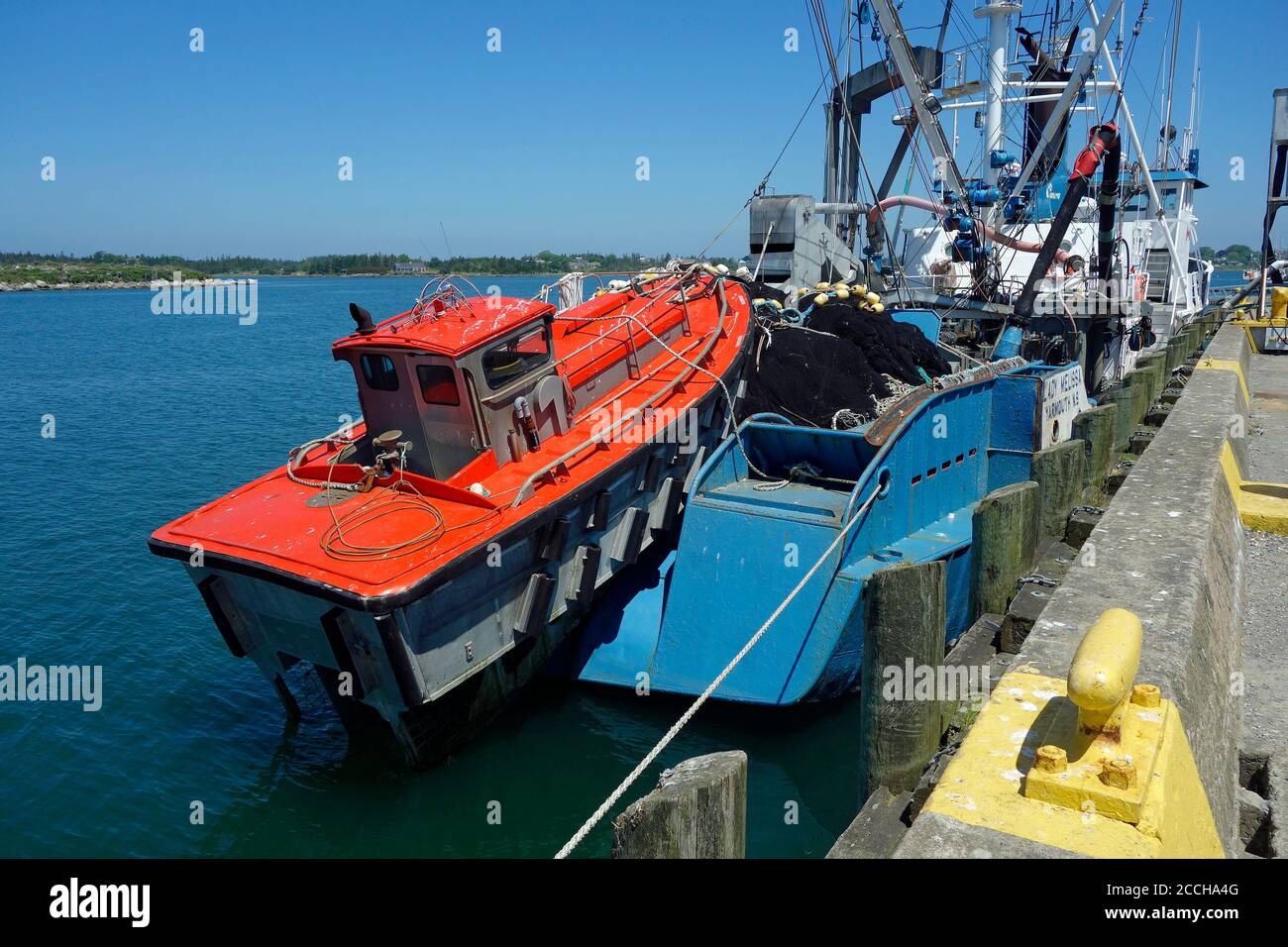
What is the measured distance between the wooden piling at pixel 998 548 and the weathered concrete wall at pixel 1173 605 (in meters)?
0.48

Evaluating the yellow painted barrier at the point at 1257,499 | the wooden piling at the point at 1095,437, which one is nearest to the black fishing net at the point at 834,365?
the wooden piling at the point at 1095,437

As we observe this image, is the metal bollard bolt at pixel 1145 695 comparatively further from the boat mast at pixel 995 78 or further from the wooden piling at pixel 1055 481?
the boat mast at pixel 995 78

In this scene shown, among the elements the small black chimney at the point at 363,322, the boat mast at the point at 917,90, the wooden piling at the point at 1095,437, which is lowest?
the wooden piling at the point at 1095,437

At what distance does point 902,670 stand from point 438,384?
4899mm

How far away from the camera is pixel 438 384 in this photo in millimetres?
7836

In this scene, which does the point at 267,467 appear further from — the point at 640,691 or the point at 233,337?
the point at 233,337

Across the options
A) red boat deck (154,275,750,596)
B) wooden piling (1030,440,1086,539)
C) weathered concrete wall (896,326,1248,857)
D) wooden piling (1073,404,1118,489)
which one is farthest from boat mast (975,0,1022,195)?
wooden piling (1030,440,1086,539)

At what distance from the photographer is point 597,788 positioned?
301 inches

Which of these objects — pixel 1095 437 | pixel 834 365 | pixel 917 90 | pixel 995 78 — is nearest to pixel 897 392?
pixel 834 365

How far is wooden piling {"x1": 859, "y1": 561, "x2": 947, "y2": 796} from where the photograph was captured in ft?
14.2

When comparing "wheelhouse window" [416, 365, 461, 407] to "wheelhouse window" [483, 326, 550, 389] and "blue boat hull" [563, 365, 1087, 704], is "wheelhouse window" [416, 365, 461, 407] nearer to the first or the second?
"wheelhouse window" [483, 326, 550, 389]

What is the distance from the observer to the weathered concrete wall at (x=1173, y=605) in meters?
3.64

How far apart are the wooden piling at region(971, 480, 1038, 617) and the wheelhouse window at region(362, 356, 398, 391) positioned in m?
4.92
